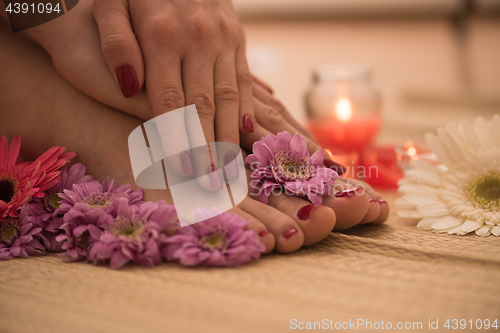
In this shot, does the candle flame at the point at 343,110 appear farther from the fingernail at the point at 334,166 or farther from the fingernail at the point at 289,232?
the fingernail at the point at 289,232

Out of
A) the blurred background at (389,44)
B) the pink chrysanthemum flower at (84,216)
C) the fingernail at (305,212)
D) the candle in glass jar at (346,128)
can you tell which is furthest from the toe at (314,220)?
the blurred background at (389,44)

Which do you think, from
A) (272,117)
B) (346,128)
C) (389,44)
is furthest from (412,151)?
(389,44)

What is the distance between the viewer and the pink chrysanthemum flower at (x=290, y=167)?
579mm

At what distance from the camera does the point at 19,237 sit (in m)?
0.56

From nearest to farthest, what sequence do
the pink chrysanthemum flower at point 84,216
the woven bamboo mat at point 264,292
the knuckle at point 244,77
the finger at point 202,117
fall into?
the woven bamboo mat at point 264,292, the pink chrysanthemum flower at point 84,216, the finger at point 202,117, the knuckle at point 244,77

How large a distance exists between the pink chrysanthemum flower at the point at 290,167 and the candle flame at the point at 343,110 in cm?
61

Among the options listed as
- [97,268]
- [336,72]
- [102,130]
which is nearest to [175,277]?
[97,268]

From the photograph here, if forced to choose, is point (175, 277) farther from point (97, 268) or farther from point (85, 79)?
point (85, 79)

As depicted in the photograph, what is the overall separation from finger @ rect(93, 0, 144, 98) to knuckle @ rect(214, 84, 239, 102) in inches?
4.6

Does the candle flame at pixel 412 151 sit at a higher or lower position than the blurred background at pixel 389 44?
lower

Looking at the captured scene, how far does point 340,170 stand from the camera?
70 cm

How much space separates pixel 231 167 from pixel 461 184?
1.10 ft

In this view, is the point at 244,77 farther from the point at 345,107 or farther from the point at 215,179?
the point at 345,107

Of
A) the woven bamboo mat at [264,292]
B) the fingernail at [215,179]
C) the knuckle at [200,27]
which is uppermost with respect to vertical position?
the knuckle at [200,27]
